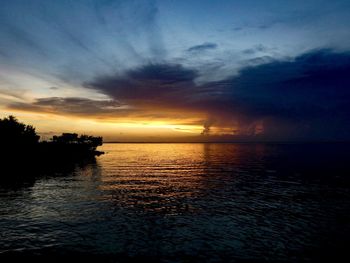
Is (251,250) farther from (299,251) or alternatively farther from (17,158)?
(17,158)

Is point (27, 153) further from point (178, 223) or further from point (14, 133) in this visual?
point (178, 223)

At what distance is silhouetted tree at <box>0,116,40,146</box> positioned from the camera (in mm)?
97812

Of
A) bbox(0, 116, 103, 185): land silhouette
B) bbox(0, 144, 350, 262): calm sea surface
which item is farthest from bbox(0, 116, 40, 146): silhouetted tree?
bbox(0, 144, 350, 262): calm sea surface

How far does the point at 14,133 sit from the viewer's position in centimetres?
10112

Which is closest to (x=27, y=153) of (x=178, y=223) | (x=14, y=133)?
(x=14, y=133)

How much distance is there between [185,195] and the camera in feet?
158

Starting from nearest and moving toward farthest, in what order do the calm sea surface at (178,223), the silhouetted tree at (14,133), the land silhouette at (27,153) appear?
1. the calm sea surface at (178,223)
2. the land silhouette at (27,153)
3. the silhouetted tree at (14,133)

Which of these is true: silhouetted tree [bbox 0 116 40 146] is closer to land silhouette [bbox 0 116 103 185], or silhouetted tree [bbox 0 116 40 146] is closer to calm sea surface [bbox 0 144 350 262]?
land silhouette [bbox 0 116 103 185]

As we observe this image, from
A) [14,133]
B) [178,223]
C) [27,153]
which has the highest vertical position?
[14,133]

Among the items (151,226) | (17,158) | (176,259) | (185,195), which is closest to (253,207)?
(185,195)

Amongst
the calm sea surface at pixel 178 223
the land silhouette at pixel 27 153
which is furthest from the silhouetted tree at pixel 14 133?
the calm sea surface at pixel 178 223

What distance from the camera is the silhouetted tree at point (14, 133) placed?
3851 inches

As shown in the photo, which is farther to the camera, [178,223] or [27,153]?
[27,153]

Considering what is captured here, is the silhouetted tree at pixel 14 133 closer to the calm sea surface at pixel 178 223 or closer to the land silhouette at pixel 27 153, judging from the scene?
the land silhouette at pixel 27 153
